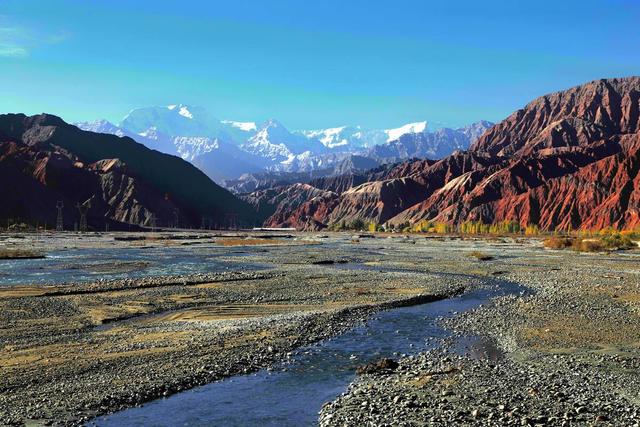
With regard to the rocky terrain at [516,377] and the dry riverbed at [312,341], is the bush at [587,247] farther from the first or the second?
the rocky terrain at [516,377]

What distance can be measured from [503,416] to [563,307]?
2021cm

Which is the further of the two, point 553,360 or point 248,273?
point 248,273

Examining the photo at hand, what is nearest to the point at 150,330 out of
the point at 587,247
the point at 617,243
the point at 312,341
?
the point at 312,341

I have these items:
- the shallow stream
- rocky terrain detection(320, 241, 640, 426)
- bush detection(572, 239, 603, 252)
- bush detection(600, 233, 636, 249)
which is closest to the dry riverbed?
rocky terrain detection(320, 241, 640, 426)

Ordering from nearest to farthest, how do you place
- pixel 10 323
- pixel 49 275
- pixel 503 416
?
pixel 503 416, pixel 10 323, pixel 49 275

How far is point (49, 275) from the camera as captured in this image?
164 feet

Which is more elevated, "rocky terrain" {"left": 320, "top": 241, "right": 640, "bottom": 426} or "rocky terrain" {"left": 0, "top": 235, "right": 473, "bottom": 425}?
"rocky terrain" {"left": 320, "top": 241, "right": 640, "bottom": 426}

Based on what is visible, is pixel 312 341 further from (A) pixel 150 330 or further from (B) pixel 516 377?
(B) pixel 516 377

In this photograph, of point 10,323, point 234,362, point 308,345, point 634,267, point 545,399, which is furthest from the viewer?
point 634,267

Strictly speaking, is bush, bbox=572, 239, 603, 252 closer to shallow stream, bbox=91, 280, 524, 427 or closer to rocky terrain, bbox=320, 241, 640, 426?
rocky terrain, bbox=320, 241, 640, 426

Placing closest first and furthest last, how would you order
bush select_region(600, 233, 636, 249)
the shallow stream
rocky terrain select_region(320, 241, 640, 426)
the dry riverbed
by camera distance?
rocky terrain select_region(320, 241, 640, 426)
the shallow stream
the dry riverbed
bush select_region(600, 233, 636, 249)

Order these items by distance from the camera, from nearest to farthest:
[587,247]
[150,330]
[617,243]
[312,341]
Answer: [312,341]
[150,330]
[587,247]
[617,243]

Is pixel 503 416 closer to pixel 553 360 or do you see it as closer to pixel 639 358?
pixel 553 360

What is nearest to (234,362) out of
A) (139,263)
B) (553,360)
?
(553,360)
